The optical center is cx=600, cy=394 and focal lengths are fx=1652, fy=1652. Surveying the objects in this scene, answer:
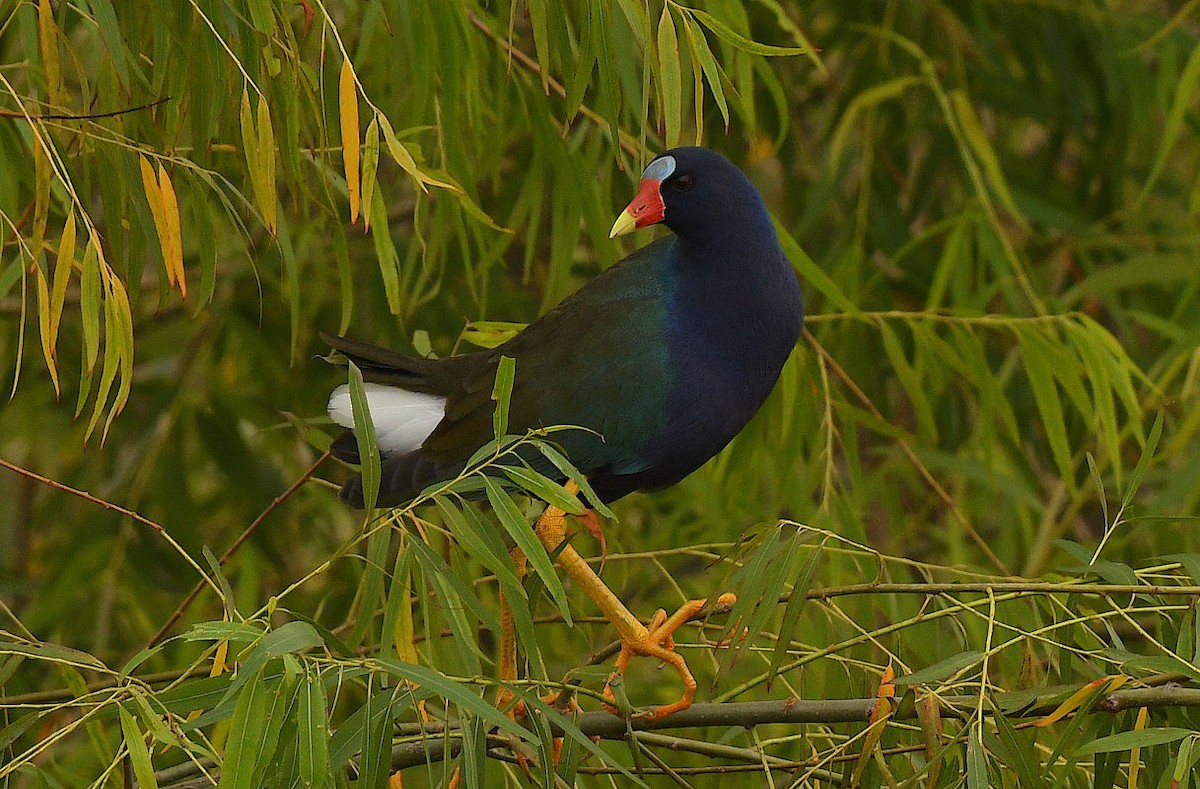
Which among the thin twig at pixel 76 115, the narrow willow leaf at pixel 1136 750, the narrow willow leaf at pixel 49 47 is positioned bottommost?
the narrow willow leaf at pixel 1136 750

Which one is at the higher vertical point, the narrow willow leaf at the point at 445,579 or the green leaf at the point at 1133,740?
the narrow willow leaf at the point at 445,579

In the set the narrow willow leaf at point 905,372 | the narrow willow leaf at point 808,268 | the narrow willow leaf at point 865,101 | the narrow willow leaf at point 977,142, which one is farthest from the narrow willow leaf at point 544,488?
the narrow willow leaf at point 865,101

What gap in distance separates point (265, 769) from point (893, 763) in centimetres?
62

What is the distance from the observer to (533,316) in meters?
2.64

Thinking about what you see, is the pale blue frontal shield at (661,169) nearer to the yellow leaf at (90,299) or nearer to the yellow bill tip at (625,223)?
the yellow bill tip at (625,223)

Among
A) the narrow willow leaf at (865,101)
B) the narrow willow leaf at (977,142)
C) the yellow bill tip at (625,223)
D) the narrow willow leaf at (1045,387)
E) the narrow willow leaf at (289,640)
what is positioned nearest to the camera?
the narrow willow leaf at (289,640)

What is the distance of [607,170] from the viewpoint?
1997mm

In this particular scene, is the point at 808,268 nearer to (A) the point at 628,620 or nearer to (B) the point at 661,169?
(B) the point at 661,169

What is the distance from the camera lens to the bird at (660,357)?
5.69 feet

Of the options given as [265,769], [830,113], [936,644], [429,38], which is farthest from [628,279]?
[830,113]

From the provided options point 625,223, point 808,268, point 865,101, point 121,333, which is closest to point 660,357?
point 625,223

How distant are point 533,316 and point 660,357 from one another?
911mm

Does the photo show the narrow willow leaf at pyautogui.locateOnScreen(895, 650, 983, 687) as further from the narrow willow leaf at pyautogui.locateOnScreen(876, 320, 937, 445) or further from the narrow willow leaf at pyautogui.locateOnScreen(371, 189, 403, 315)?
the narrow willow leaf at pyautogui.locateOnScreen(876, 320, 937, 445)

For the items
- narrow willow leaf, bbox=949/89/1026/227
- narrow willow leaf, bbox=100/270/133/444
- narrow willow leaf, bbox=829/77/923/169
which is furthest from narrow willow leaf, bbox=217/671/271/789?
narrow willow leaf, bbox=829/77/923/169
